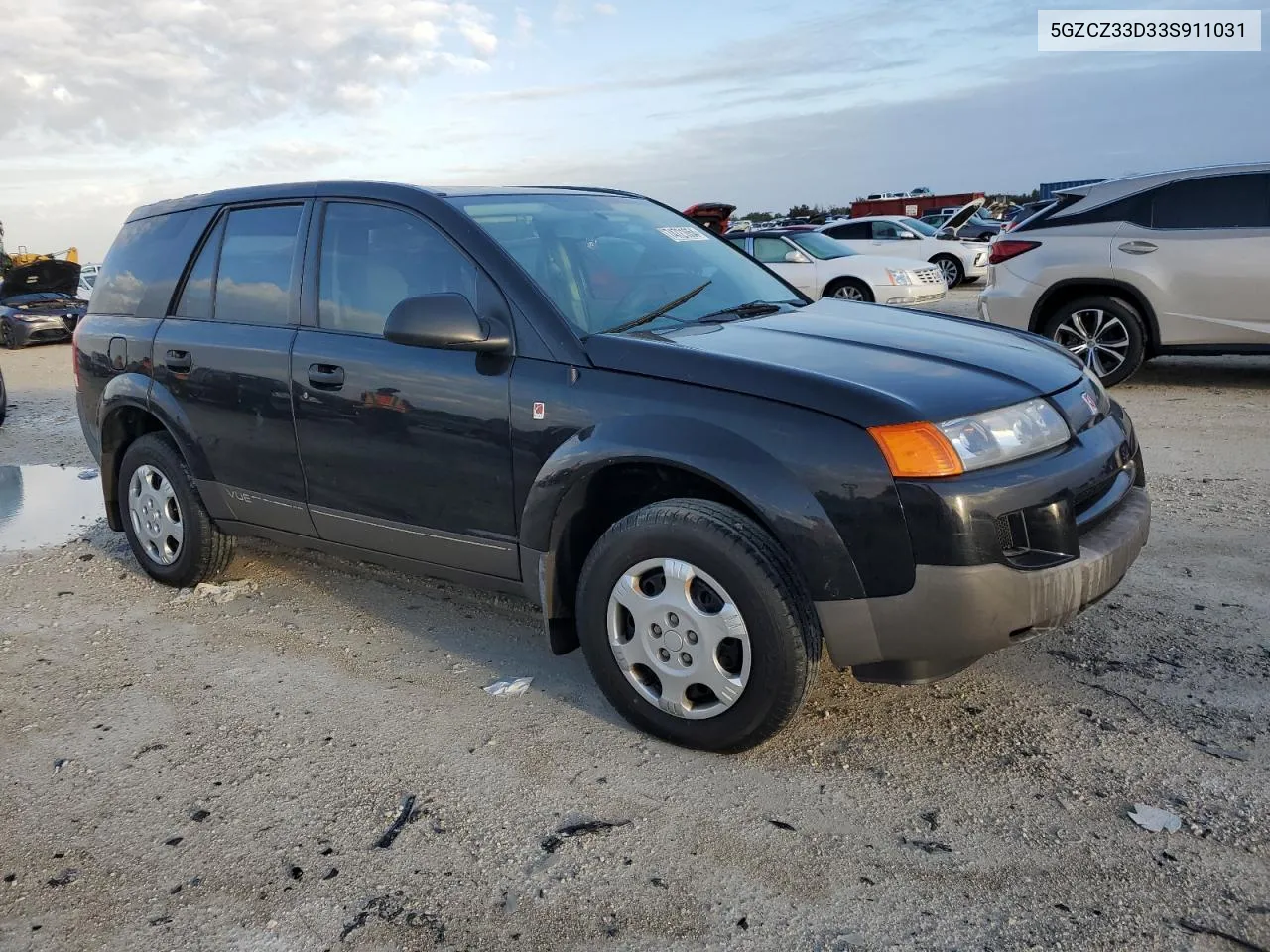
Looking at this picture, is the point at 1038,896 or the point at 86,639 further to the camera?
the point at 86,639

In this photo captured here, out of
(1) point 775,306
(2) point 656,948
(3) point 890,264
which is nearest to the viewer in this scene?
(2) point 656,948

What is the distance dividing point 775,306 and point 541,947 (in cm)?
250

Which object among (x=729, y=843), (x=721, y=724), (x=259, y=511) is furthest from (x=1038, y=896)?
(x=259, y=511)

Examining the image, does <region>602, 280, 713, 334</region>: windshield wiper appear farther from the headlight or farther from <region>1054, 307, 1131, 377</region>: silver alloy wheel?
<region>1054, 307, 1131, 377</region>: silver alloy wheel

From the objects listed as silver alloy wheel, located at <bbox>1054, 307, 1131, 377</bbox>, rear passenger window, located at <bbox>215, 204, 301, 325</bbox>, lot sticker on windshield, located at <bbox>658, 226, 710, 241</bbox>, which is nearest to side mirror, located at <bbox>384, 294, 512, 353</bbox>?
rear passenger window, located at <bbox>215, 204, 301, 325</bbox>

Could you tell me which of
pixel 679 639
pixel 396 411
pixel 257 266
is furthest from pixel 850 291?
pixel 679 639

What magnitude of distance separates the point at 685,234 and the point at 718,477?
1792mm

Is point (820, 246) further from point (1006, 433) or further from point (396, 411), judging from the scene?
point (1006, 433)

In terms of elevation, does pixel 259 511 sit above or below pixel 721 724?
above

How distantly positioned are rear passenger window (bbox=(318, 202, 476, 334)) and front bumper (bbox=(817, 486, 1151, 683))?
5.62 ft

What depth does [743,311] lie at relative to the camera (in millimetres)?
3932

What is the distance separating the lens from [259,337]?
4.27 metres

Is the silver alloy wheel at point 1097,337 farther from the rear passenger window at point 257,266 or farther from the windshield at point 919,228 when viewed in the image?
the windshield at point 919,228

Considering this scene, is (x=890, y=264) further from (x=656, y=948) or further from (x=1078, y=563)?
(x=656, y=948)
